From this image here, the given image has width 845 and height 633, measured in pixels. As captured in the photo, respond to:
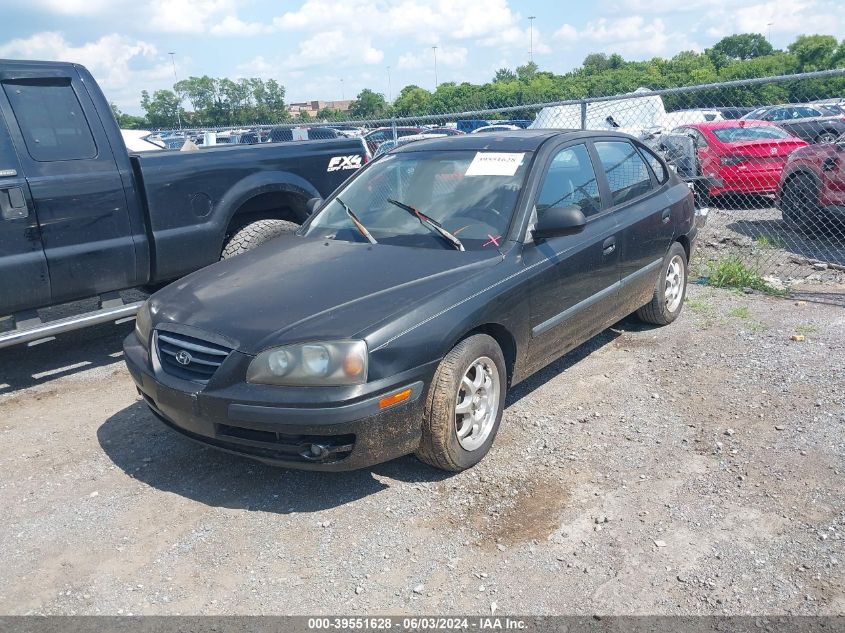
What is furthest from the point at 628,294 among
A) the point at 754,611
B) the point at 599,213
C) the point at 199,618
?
the point at 199,618

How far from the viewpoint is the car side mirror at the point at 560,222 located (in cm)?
402

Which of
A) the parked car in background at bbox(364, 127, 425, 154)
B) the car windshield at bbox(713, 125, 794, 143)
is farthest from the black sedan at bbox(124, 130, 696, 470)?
the car windshield at bbox(713, 125, 794, 143)

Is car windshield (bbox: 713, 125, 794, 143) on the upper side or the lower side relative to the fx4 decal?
lower

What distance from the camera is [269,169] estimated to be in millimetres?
Result: 6195

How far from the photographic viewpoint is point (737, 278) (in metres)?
7.20

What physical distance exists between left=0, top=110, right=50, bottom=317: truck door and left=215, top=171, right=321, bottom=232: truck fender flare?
1406 mm

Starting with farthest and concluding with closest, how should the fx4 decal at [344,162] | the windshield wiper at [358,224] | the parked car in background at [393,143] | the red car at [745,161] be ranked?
the red car at [745,161]
the fx4 decal at [344,162]
the parked car in background at [393,143]
the windshield wiper at [358,224]

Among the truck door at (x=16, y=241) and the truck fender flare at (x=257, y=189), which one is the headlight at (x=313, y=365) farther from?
the truck fender flare at (x=257, y=189)

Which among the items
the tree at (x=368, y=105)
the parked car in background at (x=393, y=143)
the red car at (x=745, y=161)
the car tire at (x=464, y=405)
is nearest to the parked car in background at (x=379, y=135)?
the parked car in background at (x=393, y=143)

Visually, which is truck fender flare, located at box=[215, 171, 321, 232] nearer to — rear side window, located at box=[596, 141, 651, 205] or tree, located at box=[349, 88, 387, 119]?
rear side window, located at box=[596, 141, 651, 205]

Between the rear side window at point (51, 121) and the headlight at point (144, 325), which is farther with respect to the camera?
the rear side window at point (51, 121)

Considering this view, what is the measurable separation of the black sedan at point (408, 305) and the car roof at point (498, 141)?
0.02m

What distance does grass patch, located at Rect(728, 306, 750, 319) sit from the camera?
6.22 meters

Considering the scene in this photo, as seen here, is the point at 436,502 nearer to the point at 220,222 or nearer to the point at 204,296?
the point at 204,296
